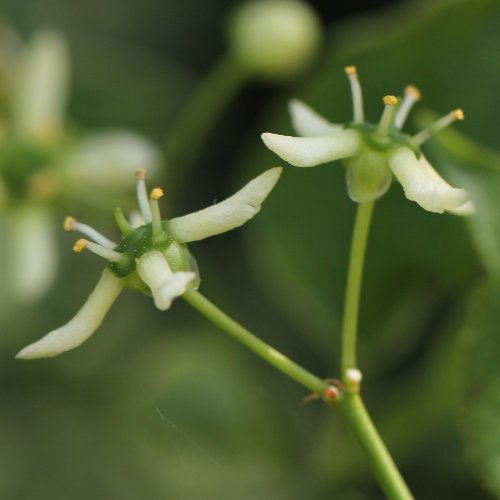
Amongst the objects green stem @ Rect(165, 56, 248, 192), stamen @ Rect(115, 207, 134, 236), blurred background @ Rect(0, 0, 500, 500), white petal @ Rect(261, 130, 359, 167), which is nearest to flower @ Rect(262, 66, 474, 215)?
white petal @ Rect(261, 130, 359, 167)

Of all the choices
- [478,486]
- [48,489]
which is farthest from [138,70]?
[478,486]

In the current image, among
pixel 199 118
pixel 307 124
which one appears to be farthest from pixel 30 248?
pixel 307 124

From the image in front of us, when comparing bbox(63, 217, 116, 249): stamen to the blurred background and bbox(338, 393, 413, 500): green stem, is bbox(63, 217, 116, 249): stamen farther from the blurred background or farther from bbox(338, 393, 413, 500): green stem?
the blurred background

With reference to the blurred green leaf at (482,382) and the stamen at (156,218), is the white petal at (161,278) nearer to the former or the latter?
the stamen at (156,218)

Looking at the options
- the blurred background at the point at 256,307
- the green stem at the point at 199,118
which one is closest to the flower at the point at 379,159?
the blurred background at the point at 256,307

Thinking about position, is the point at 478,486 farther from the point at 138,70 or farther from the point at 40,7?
the point at 40,7

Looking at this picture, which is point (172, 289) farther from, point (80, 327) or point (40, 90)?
point (40, 90)
